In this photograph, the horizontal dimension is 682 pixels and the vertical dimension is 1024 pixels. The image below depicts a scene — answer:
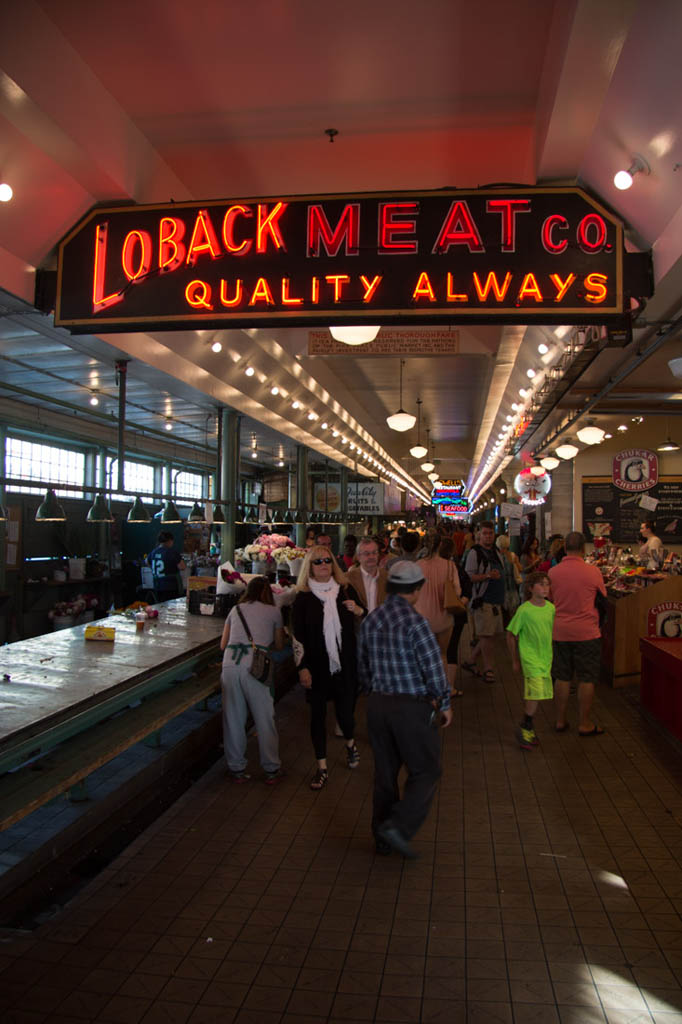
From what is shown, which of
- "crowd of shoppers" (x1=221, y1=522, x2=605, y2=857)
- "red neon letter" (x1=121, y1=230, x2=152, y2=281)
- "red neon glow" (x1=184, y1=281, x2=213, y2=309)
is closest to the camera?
"crowd of shoppers" (x1=221, y1=522, x2=605, y2=857)

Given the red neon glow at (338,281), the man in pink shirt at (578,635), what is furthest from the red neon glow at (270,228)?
the man in pink shirt at (578,635)

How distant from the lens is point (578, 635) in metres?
7.07

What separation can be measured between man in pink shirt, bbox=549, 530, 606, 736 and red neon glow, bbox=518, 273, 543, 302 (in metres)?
3.30

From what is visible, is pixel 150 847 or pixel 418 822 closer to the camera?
pixel 418 822

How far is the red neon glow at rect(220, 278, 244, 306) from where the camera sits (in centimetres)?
455

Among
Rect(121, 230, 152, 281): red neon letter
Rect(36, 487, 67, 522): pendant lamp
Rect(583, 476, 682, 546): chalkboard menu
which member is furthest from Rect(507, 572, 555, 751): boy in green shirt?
Rect(583, 476, 682, 546): chalkboard menu

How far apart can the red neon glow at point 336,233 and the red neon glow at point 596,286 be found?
1451mm

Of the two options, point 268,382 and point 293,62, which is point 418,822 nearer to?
point 293,62

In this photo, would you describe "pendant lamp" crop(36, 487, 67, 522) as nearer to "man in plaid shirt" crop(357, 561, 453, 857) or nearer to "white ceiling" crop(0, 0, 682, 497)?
"white ceiling" crop(0, 0, 682, 497)

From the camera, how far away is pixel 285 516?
15.2 metres

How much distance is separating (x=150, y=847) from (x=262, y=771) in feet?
5.05

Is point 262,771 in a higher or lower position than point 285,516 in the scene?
lower

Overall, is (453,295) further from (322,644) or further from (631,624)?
(631,624)

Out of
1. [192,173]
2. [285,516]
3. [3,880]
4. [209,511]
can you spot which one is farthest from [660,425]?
[3,880]
